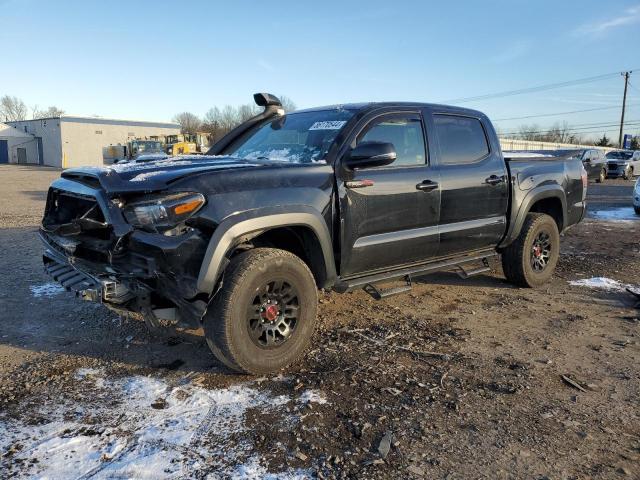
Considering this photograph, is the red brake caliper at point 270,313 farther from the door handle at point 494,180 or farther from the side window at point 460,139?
the door handle at point 494,180

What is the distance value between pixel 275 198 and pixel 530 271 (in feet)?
12.0

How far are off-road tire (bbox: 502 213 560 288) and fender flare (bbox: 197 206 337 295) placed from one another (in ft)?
9.42

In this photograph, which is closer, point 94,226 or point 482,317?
point 94,226

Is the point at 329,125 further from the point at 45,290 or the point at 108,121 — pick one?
the point at 108,121

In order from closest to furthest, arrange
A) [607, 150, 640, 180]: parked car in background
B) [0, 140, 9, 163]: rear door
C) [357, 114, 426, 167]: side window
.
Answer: [357, 114, 426, 167]: side window
[607, 150, 640, 180]: parked car in background
[0, 140, 9, 163]: rear door

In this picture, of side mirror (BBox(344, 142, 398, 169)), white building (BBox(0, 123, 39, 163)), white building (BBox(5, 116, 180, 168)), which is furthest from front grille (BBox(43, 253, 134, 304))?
white building (BBox(0, 123, 39, 163))

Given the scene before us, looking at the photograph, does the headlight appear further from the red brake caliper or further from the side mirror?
the side mirror

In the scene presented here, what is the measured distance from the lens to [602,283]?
20.1 feet

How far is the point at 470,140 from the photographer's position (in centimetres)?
510

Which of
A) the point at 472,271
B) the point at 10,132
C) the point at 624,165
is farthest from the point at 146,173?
the point at 10,132

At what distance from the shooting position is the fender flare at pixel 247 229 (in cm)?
313

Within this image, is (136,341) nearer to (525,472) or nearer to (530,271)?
(525,472)

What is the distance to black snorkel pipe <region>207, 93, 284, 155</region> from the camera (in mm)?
5094

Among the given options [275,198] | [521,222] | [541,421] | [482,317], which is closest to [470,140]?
[521,222]
